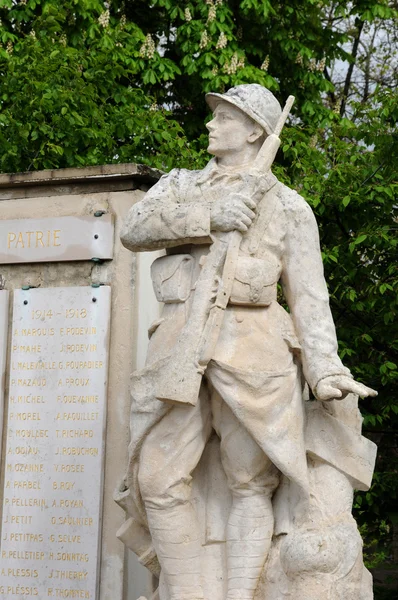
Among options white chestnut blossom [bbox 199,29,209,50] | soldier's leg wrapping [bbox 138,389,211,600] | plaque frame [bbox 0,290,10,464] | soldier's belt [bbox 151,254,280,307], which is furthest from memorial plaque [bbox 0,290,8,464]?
white chestnut blossom [bbox 199,29,209,50]

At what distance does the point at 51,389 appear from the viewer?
8.38m

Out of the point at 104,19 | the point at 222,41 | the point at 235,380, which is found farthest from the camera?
the point at 222,41

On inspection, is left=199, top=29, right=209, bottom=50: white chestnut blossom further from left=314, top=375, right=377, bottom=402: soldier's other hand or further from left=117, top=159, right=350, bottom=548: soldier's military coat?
left=314, top=375, right=377, bottom=402: soldier's other hand

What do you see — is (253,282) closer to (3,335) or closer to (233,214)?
(233,214)

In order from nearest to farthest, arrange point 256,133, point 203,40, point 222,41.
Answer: point 256,133 < point 222,41 < point 203,40

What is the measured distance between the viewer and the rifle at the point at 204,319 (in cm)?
627

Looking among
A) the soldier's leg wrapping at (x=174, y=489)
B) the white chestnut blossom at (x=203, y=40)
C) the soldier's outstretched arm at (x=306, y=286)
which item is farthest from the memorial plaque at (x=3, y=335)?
the white chestnut blossom at (x=203, y=40)

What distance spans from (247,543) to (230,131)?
2040 mm

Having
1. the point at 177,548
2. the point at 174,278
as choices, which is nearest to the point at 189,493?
the point at 177,548

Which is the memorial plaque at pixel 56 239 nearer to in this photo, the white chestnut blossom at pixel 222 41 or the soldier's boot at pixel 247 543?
the soldier's boot at pixel 247 543

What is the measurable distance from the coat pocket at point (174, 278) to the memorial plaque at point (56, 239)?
1.75m

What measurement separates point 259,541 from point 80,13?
7436mm

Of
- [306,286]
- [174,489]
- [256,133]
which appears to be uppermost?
[256,133]

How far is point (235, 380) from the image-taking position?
20.8 feet
